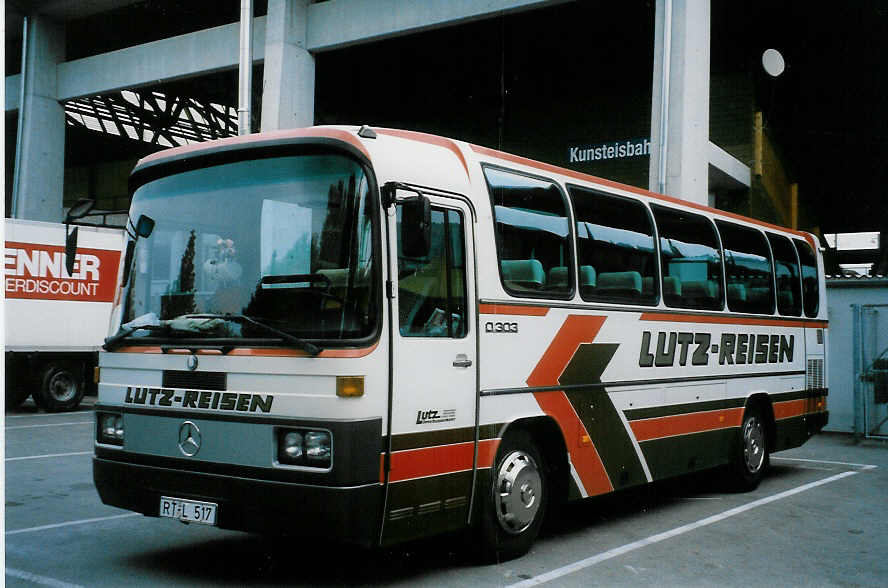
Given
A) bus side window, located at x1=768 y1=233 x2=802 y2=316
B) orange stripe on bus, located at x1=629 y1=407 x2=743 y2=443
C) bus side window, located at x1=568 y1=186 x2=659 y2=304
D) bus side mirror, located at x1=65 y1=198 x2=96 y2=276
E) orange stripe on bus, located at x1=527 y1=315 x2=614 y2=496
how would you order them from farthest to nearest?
bus side window, located at x1=768 y1=233 x2=802 y2=316, orange stripe on bus, located at x1=629 y1=407 x2=743 y2=443, bus side window, located at x1=568 y1=186 x2=659 y2=304, orange stripe on bus, located at x1=527 y1=315 x2=614 y2=496, bus side mirror, located at x1=65 y1=198 x2=96 y2=276

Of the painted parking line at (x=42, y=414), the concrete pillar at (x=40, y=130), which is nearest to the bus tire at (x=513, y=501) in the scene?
the painted parking line at (x=42, y=414)

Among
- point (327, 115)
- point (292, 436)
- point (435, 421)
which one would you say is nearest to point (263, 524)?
point (292, 436)

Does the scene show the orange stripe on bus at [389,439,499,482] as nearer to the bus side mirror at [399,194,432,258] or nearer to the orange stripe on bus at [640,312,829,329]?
the bus side mirror at [399,194,432,258]

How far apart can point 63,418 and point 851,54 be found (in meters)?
21.7

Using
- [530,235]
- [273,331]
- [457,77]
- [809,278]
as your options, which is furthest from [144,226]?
[457,77]

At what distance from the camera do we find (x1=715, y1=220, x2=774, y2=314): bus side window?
32.6 feet

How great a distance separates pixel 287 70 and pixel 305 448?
51.0ft

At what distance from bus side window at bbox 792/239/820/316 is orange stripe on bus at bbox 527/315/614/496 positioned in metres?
5.12

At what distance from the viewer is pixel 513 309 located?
6723 mm

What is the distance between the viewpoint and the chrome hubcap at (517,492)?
21.7 feet

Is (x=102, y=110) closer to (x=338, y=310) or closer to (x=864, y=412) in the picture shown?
(x=864, y=412)

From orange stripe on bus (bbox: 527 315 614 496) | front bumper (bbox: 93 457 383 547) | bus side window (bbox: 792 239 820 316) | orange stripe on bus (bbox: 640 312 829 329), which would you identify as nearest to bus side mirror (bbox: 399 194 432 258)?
front bumper (bbox: 93 457 383 547)

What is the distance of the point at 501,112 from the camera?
2580 centimetres

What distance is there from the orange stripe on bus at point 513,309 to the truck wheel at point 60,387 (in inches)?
504
